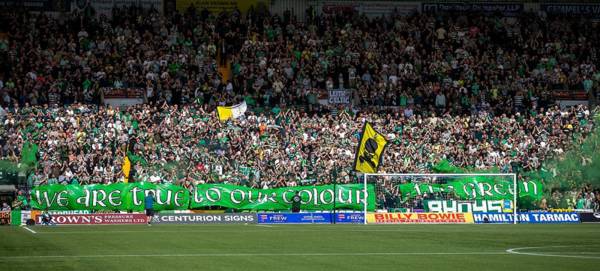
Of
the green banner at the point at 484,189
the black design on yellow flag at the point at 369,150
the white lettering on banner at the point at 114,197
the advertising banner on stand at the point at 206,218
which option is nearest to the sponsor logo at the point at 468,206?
the green banner at the point at 484,189

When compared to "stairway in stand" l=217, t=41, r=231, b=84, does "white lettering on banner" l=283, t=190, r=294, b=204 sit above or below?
below

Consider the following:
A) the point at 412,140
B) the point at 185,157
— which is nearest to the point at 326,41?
the point at 412,140

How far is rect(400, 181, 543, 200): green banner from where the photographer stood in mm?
46000

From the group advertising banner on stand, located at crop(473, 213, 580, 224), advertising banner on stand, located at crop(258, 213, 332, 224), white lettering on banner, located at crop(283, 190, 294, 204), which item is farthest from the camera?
advertising banner on stand, located at crop(473, 213, 580, 224)

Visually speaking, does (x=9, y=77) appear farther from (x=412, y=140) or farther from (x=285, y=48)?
(x=412, y=140)

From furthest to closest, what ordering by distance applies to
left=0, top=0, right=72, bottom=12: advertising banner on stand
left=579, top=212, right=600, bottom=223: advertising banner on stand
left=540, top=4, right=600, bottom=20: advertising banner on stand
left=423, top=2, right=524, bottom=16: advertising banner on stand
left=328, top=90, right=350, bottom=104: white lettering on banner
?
left=540, top=4, right=600, bottom=20: advertising banner on stand → left=423, top=2, right=524, bottom=16: advertising banner on stand → left=0, top=0, right=72, bottom=12: advertising banner on stand → left=328, top=90, right=350, bottom=104: white lettering on banner → left=579, top=212, right=600, bottom=223: advertising banner on stand

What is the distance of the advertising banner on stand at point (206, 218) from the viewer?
145 feet

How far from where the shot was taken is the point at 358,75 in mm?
57938

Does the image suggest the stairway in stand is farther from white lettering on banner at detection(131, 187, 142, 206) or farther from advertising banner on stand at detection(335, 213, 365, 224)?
advertising banner on stand at detection(335, 213, 365, 224)

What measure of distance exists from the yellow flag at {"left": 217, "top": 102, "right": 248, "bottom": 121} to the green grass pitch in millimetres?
12528

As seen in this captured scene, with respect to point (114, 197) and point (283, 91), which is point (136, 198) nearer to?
point (114, 197)

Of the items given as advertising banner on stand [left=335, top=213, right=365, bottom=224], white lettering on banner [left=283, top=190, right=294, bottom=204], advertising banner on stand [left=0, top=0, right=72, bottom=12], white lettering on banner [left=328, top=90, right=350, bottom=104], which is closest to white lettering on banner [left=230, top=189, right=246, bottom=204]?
white lettering on banner [left=283, top=190, right=294, bottom=204]

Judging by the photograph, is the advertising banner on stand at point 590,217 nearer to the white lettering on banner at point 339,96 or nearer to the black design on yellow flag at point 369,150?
the black design on yellow flag at point 369,150

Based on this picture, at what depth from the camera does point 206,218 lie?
1759 inches
